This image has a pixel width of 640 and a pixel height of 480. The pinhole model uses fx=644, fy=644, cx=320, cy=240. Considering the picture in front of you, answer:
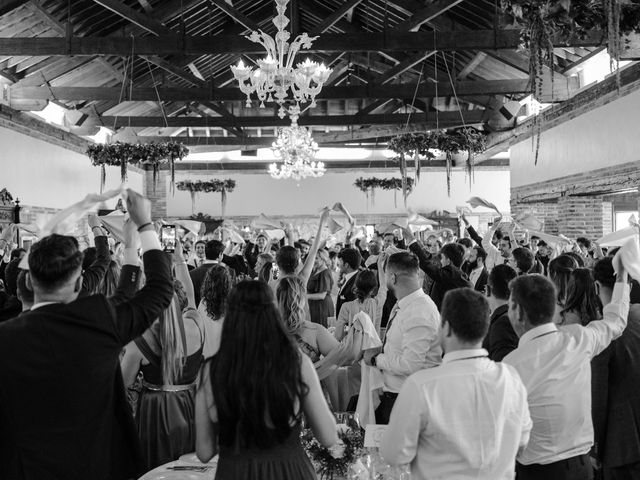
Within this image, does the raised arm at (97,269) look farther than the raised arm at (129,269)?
Yes

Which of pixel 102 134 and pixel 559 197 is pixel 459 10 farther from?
pixel 102 134

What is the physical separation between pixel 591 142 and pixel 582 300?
28.4 ft

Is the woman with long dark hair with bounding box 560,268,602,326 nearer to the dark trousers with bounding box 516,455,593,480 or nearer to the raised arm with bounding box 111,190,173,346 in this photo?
the dark trousers with bounding box 516,455,593,480

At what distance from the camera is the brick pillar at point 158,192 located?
21734 millimetres

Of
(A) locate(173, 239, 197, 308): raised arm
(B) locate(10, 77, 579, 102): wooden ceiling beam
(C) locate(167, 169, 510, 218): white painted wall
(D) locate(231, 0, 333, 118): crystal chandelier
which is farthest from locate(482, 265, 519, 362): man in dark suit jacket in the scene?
(C) locate(167, 169, 510, 218): white painted wall

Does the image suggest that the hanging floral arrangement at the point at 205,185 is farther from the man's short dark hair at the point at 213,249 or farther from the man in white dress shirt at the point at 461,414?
the man in white dress shirt at the point at 461,414

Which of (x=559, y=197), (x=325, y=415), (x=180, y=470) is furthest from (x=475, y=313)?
(x=559, y=197)

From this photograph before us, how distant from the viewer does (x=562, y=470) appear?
239cm

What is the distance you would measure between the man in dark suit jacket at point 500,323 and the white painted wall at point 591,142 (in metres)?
6.81

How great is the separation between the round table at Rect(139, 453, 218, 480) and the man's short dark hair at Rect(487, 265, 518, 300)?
6.00 feet

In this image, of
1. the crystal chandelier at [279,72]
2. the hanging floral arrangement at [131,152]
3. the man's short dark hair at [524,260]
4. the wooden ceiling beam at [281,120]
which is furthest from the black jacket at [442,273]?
the wooden ceiling beam at [281,120]

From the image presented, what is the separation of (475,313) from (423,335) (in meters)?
1.25

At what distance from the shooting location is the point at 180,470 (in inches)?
91.0

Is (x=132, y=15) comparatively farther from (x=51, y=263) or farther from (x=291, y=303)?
(x=51, y=263)
